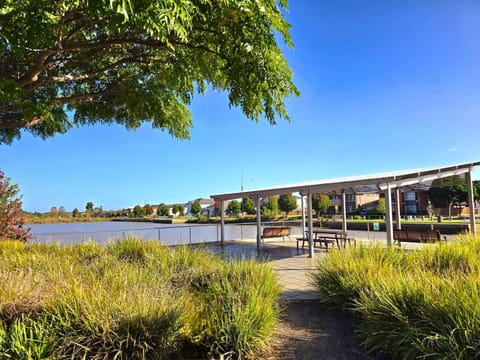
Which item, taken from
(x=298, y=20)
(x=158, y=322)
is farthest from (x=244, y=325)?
(x=298, y=20)

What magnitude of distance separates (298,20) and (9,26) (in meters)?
5.07

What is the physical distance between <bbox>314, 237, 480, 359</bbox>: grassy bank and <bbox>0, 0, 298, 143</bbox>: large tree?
2773mm

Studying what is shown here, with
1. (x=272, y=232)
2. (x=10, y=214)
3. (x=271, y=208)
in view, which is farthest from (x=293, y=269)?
(x=271, y=208)

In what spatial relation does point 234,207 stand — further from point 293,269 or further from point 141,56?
point 141,56

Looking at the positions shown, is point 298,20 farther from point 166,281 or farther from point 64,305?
point 64,305

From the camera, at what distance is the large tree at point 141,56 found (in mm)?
3414

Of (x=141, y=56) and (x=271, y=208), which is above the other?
(x=141, y=56)

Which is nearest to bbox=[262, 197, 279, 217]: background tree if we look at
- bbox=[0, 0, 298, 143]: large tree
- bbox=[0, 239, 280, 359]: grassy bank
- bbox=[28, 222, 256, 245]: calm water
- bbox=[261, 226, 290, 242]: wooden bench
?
bbox=[28, 222, 256, 245]: calm water

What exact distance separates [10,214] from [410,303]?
1253 cm

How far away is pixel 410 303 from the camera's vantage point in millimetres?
3572

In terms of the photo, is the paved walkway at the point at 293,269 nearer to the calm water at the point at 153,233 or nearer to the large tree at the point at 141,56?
the calm water at the point at 153,233

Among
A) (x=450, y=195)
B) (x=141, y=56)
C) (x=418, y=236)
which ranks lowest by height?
(x=418, y=236)

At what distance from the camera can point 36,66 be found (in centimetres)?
505

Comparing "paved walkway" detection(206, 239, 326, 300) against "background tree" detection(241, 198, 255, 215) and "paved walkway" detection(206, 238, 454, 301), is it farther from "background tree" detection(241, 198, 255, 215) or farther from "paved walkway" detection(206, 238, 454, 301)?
"background tree" detection(241, 198, 255, 215)
